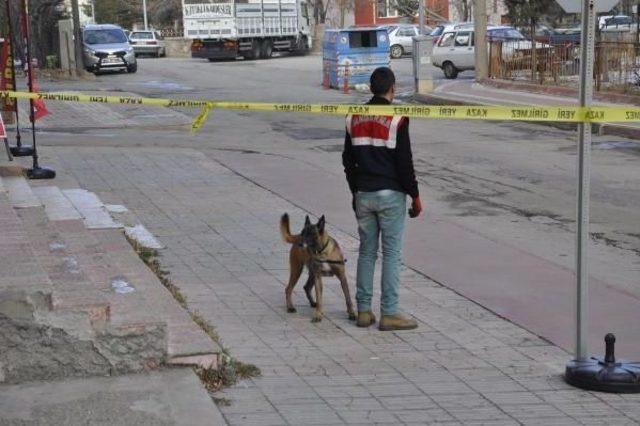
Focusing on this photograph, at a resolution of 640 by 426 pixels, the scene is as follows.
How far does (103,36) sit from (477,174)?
2827 centimetres

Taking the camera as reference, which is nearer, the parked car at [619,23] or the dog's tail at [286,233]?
the dog's tail at [286,233]

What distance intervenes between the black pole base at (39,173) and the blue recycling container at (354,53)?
1885 centimetres

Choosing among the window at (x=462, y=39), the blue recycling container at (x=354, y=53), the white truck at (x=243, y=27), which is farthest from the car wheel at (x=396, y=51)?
the blue recycling container at (x=354, y=53)

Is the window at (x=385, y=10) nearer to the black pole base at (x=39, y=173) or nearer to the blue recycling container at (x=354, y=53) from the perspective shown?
the blue recycling container at (x=354, y=53)

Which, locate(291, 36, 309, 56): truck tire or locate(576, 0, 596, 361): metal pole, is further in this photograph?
locate(291, 36, 309, 56): truck tire

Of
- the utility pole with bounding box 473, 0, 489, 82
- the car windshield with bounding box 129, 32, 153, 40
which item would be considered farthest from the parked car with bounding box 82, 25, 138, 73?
the car windshield with bounding box 129, 32, 153, 40

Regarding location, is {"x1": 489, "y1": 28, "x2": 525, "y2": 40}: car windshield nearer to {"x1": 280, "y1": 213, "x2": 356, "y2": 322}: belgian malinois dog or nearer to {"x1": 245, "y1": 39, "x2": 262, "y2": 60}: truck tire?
{"x1": 245, "y1": 39, "x2": 262, "y2": 60}: truck tire

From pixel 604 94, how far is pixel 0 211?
18.8 metres

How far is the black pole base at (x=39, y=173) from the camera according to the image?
41.4ft

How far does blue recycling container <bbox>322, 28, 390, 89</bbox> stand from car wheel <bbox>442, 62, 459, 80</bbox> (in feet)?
15.0

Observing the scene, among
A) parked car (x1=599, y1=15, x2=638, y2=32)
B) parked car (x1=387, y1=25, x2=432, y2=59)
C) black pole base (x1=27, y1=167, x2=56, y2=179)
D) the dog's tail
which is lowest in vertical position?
black pole base (x1=27, y1=167, x2=56, y2=179)

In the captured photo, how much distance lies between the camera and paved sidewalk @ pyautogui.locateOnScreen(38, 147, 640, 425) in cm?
552

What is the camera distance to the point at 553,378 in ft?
20.1

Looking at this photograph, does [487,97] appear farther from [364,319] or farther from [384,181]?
[384,181]
